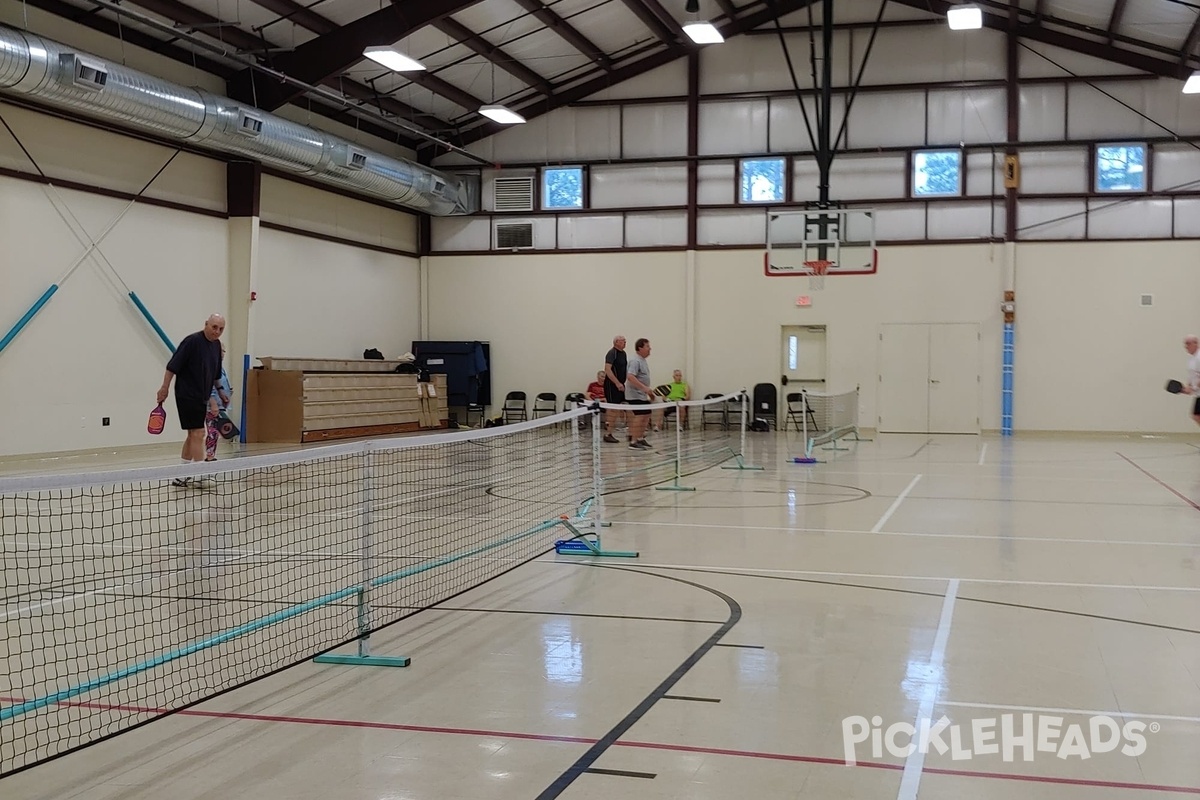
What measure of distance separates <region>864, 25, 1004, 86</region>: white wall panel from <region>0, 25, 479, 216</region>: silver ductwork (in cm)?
1137

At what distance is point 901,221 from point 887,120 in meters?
2.47

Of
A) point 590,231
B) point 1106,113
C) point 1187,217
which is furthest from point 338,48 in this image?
point 1187,217

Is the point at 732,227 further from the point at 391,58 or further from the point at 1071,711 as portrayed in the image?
the point at 1071,711

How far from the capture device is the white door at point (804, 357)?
1007 inches

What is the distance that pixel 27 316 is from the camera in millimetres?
15984

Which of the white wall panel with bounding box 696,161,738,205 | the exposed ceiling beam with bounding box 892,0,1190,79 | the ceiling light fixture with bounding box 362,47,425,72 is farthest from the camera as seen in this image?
the white wall panel with bounding box 696,161,738,205

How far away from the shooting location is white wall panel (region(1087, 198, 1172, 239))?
23406 mm

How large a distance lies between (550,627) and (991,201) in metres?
21.5

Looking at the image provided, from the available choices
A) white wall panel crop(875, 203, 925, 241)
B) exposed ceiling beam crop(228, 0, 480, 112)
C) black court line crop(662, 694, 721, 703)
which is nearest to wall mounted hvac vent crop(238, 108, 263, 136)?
exposed ceiling beam crop(228, 0, 480, 112)

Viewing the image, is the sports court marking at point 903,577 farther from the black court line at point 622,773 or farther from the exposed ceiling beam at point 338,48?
the exposed ceiling beam at point 338,48

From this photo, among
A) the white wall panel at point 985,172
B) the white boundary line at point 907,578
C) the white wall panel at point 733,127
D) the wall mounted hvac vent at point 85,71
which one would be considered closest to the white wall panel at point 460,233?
the white wall panel at point 733,127

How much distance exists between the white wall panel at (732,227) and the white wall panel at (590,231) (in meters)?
2.15

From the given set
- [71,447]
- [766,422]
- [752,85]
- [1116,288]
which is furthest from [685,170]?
[71,447]

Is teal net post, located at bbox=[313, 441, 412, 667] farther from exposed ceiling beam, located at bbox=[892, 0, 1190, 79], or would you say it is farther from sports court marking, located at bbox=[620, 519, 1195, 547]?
exposed ceiling beam, located at bbox=[892, 0, 1190, 79]
